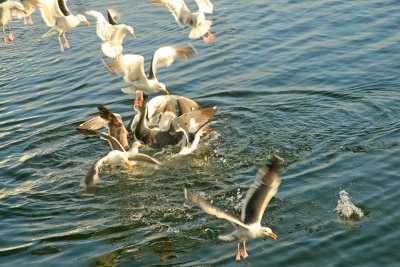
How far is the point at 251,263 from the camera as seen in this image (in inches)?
376

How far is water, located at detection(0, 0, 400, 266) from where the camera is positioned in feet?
33.5

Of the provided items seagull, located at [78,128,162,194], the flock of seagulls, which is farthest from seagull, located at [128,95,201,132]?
seagull, located at [78,128,162,194]

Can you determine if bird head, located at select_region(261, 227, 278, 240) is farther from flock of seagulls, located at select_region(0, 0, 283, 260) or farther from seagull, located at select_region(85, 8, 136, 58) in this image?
seagull, located at select_region(85, 8, 136, 58)

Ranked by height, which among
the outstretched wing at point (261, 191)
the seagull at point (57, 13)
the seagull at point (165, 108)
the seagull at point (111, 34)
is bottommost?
the seagull at point (165, 108)

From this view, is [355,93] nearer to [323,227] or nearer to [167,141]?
[167,141]

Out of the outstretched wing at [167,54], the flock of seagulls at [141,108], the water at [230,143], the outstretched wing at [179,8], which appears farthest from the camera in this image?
the outstretched wing at [179,8]

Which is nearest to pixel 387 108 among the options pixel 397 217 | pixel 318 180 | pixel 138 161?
pixel 318 180

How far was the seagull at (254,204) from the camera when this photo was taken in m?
8.34

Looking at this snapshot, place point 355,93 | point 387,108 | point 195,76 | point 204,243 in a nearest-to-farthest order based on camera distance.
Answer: point 204,243, point 387,108, point 355,93, point 195,76

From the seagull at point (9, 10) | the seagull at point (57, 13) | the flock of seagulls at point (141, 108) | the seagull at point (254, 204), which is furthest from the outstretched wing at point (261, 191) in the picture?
the seagull at point (9, 10)

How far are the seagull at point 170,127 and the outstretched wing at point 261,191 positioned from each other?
A: 192 inches

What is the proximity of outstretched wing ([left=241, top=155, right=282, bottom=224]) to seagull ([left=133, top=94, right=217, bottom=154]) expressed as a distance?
489cm

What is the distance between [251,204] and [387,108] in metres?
5.96

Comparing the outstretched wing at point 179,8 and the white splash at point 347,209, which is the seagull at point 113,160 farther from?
the outstretched wing at point 179,8
